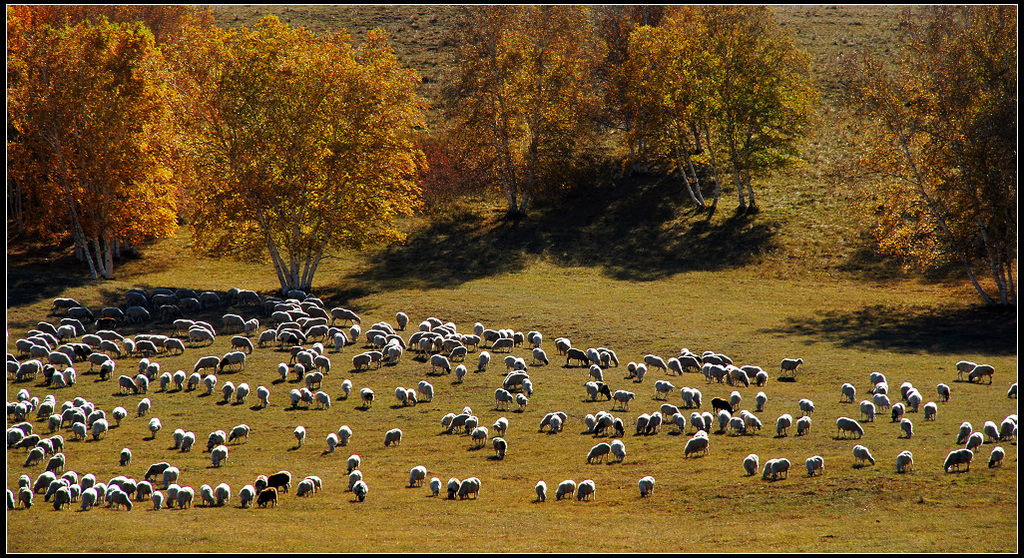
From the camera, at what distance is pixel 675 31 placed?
67875mm

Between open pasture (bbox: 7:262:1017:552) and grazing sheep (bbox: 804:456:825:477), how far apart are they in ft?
1.20

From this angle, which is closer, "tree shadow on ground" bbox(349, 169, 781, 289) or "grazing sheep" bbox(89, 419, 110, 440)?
"grazing sheep" bbox(89, 419, 110, 440)

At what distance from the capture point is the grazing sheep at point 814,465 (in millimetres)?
22109

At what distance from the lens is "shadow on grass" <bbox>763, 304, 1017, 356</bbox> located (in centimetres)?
4103

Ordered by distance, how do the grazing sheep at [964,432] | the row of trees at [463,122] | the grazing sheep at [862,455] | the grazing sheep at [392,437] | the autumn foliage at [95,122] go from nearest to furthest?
the grazing sheep at [862,455], the grazing sheep at [964,432], the grazing sheep at [392,437], the row of trees at [463,122], the autumn foliage at [95,122]

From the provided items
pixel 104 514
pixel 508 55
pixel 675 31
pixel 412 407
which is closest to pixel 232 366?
pixel 412 407

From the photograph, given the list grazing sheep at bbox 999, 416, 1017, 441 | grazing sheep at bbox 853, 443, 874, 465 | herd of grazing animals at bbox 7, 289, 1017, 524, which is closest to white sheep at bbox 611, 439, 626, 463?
herd of grazing animals at bbox 7, 289, 1017, 524

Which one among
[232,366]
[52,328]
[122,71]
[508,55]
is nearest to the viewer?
[232,366]

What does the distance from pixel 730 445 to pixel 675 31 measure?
5001 cm

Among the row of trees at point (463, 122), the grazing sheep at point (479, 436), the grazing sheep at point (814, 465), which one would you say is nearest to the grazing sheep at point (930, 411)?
the grazing sheep at point (814, 465)

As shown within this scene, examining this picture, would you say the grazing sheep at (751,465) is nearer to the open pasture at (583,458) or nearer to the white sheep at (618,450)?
the open pasture at (583,458)

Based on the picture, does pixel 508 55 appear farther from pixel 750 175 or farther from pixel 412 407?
pixel 412 407

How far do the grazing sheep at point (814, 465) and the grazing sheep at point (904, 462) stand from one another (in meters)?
1.92

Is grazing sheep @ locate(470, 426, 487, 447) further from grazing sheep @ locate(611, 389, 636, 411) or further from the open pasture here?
grazing sheep @ locate(611, 389, 636, 411)
